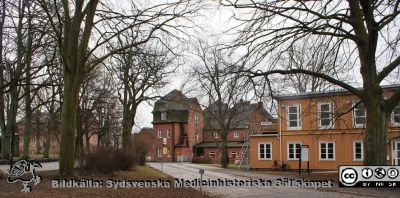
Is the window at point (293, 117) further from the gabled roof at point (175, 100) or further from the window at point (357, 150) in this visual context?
the gabled roof at point (175, 100)

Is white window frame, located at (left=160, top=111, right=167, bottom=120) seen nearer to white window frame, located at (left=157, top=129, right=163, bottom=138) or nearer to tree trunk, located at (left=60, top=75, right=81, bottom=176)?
white window frame, located at (left=157, top=129, right=163, bottom=138)

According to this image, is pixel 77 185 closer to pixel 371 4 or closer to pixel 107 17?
pixel 107 17

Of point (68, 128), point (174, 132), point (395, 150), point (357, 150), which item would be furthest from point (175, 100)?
point (174, 132)

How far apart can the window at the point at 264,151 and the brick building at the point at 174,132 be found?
46743mm

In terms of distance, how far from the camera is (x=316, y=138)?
4247 cm

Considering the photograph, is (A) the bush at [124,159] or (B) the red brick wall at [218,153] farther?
(B) the red brick wall at [218,153]

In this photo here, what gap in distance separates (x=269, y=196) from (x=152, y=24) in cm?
948

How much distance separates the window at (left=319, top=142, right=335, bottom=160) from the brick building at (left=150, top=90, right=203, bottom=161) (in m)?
52.0

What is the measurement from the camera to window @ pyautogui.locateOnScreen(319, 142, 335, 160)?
1682 inches

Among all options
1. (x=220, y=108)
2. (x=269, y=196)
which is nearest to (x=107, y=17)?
(x=269, y=196)

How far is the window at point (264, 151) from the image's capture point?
47.0 meters

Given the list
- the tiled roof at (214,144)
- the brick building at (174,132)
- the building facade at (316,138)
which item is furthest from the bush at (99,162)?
the brick building at (174,132)

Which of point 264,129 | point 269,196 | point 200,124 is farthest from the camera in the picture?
point 200,124

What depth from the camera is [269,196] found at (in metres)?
20.4
